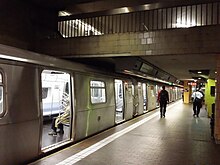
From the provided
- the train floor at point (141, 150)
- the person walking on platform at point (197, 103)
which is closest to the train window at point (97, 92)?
the train floor at point (141, 150)

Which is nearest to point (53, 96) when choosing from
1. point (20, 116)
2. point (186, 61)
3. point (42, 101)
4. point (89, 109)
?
point (89, 109)

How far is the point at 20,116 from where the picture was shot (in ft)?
13.7

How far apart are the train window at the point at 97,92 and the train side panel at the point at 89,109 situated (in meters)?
0.10

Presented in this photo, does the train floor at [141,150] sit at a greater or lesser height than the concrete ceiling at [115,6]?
lesser

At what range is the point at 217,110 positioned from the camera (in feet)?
20.5

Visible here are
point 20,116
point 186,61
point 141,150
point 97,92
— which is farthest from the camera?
point 186,61

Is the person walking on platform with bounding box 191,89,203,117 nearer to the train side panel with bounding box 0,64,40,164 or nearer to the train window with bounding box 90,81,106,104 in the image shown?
the train window with bounding box 90,81,106,104

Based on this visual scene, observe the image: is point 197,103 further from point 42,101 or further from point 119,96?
point 42,101

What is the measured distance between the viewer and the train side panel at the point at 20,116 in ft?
12.8

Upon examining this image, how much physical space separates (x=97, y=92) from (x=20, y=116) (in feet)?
→ 12.3

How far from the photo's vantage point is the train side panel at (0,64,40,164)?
3896 millimetres

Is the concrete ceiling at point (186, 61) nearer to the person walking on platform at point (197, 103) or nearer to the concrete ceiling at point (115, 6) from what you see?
the concrete ceiling at point (115, 6)

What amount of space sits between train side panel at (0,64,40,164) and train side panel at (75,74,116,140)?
1.70m

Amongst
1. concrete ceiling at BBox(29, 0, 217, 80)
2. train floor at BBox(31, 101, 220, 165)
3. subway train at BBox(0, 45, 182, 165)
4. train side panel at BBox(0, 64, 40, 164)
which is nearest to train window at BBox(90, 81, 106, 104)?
subway train at BBox(0, 45, 182, 165)
